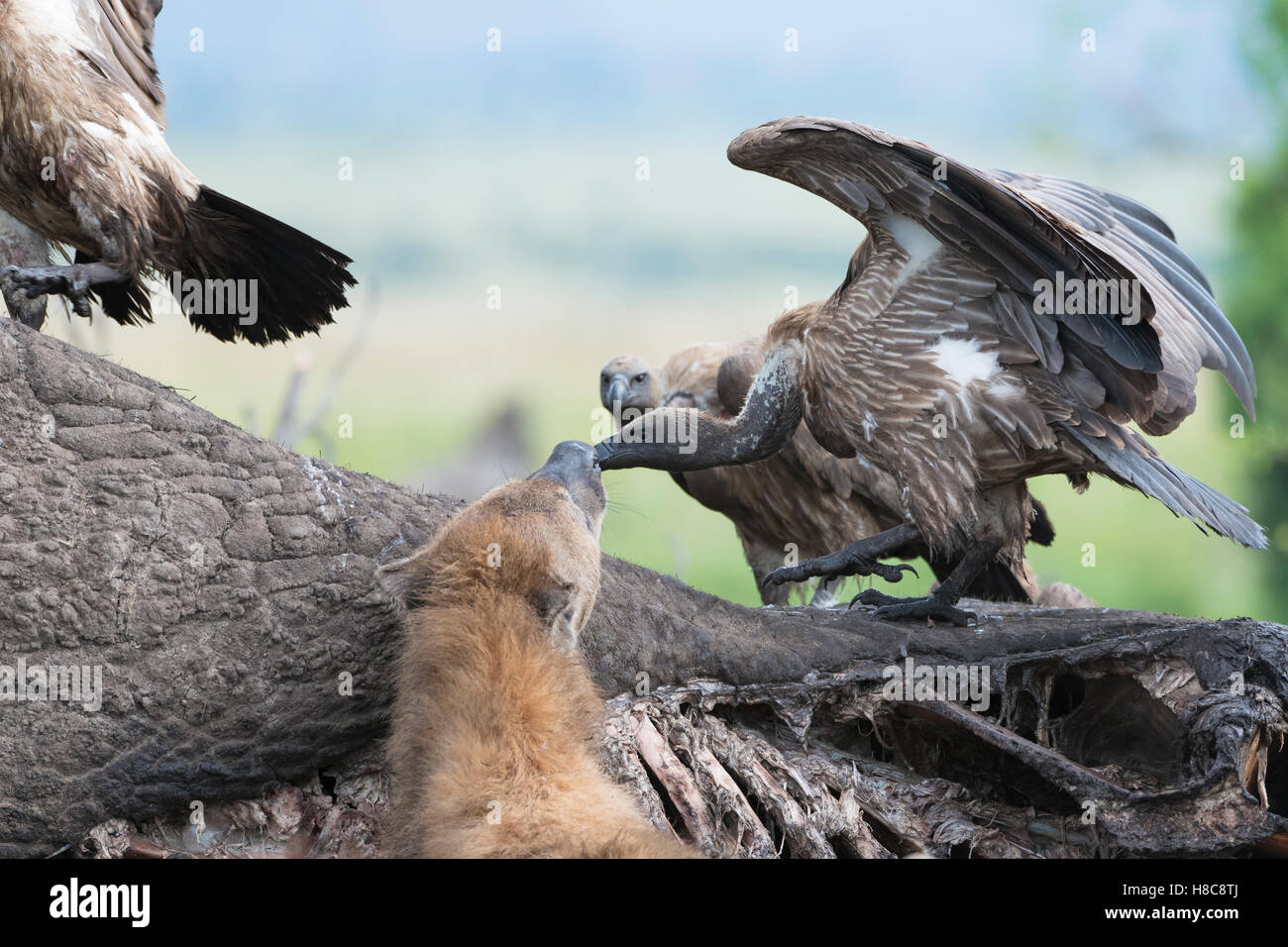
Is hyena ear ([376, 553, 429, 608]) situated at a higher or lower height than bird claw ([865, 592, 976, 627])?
higher

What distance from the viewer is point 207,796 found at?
3242mm

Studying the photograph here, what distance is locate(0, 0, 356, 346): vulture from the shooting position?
15.0ft

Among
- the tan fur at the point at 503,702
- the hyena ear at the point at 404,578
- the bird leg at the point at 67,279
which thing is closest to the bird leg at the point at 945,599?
the tan fur at the point at 503,702

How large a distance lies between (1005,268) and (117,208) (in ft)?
10.2

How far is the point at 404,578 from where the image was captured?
3238 millimetres

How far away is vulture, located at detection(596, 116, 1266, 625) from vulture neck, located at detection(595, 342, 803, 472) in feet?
0.65

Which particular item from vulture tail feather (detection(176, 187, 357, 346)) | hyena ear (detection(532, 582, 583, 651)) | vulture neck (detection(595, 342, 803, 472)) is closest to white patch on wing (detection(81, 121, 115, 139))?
vulture tail feather (detection(176, 187, 357, 346))

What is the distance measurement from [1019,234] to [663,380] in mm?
3481

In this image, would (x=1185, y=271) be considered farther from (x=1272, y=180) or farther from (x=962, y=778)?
(x=1272, y=180)

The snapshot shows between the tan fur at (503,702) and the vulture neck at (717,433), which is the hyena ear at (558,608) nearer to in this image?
the tan fur at (503,702)

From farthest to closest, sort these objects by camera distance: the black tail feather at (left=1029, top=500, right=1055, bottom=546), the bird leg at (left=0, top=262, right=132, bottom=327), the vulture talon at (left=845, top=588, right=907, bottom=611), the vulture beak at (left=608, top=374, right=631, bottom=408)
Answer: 1. the vulture beak at (left=608, top=374, right=631, bottom=408)
2. the black tail feather at (left=1029, top=500, right=1055, bottom=546)
3. the vulture talon at (left=845, top=588, right=907, bottom=611)
4. the bird leg at (left=0, top=262, right=132, bottom=327)

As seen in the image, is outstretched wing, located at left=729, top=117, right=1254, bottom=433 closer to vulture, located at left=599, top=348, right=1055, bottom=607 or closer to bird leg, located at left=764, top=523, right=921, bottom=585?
bird leg, located at left=764, top=523, right=921, bottom=585

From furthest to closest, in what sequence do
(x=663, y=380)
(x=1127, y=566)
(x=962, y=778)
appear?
(x=1127, y=566) < (x=663, y=380) < (x=962, y=778)
